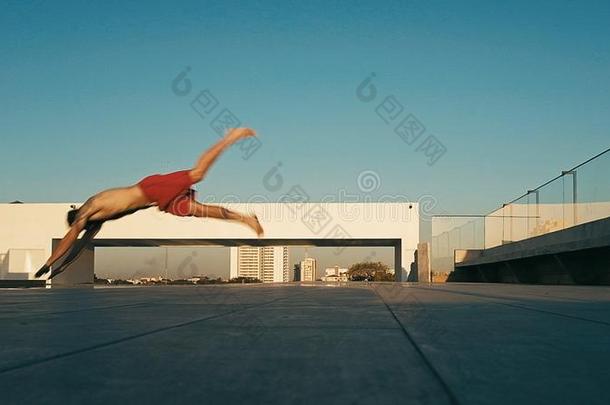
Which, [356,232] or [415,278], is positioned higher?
[356,232]

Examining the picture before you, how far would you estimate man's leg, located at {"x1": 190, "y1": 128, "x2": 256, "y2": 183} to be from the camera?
11.7m

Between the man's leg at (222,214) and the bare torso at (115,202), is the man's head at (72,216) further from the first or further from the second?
the man's leg at (222,214)

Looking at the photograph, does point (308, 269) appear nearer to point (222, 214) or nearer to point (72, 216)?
point (72, 216)

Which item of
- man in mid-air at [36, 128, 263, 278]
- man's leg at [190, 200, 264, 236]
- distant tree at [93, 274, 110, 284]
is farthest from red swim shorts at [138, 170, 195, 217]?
distant tree at [93, 274, 110, 284]

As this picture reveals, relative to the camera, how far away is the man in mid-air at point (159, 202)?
1169 cm

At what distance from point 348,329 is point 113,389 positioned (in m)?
2.15

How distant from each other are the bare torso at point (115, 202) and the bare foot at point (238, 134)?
2.18 meters

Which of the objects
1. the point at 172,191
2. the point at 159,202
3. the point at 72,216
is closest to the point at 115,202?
the point at 72,216

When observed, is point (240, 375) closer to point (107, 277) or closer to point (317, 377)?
point (317, 377)

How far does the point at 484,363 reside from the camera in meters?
2.63

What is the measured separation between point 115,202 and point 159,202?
1.40 meters

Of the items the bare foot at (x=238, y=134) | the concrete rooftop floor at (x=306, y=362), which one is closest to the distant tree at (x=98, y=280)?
the bare foot at (x=238, y=134)

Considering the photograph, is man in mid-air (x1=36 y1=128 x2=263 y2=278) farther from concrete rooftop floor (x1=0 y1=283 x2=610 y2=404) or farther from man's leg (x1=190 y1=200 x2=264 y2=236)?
concrete rooftop floor (x1=0 y1=283 x2=610 y2=404)

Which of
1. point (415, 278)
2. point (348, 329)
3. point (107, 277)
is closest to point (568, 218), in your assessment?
point (348, 329)
